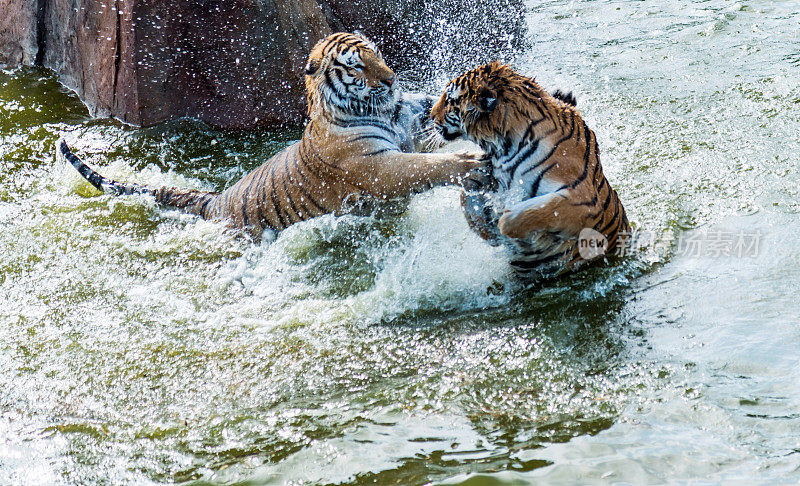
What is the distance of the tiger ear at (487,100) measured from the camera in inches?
98.3

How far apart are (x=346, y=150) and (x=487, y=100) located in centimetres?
83

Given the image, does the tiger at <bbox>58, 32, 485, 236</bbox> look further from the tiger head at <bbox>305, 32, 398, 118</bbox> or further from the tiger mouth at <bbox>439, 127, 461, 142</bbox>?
the tiger mouth at <bbox>439, 127, 461, 142</bbox>

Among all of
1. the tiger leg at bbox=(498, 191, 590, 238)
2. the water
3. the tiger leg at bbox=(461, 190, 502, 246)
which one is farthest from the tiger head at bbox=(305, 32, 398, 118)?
the tiger leg at bbox=(498, 191, 590, 238)

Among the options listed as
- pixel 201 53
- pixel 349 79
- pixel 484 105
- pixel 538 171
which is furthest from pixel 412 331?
pixel 201 53

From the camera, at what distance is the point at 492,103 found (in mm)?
2494

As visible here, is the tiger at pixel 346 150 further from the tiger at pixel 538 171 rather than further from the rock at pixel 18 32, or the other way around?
the rock at pixel 18 32

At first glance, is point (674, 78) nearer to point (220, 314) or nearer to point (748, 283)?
point (748, 283)

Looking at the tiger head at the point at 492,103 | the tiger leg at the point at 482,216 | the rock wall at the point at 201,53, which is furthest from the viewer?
the rock wall at the point at 201,53

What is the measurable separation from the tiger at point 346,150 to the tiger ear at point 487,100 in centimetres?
45

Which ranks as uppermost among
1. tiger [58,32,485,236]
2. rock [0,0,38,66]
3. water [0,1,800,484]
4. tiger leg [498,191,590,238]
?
rock [0,0,38,66]

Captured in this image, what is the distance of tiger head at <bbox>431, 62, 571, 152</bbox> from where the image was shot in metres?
2.49

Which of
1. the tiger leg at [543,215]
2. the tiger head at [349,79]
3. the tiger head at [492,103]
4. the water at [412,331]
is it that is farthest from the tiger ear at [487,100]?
the tiger head at [349,79]

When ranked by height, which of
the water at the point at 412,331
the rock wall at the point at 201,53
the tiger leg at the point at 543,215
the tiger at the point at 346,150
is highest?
the rock wall at the point at 201,53

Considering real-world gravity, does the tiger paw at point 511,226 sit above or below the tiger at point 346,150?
below
